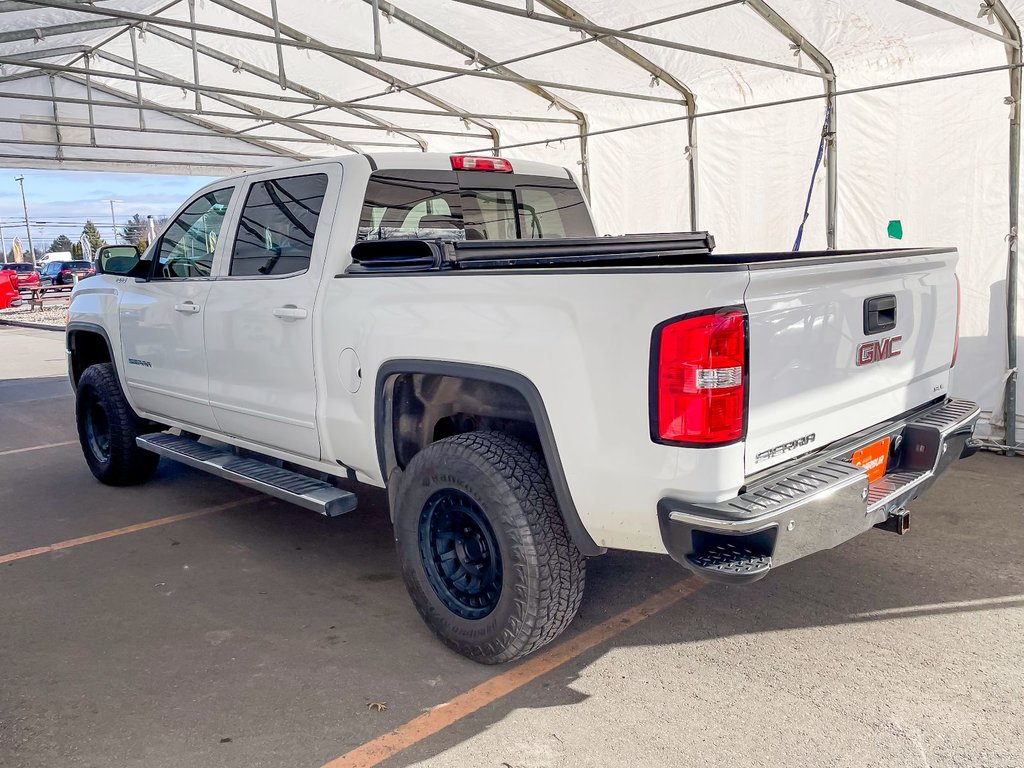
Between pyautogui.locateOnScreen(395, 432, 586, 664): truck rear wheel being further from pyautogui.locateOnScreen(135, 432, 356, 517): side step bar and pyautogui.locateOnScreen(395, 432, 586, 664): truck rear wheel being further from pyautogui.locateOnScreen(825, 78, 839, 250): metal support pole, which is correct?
pyautogui.locateOnScreen(825, 78, 839, 250): metal support pole

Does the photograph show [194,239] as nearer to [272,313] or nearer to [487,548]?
[272,313]

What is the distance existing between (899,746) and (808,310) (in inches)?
54.8

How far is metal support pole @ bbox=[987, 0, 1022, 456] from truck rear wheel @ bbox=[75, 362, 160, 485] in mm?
6144

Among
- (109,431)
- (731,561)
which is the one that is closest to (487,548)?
(731,561)

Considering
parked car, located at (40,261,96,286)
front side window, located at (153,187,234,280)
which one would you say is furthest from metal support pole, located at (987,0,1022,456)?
parked car, located at (40,261,96,286)

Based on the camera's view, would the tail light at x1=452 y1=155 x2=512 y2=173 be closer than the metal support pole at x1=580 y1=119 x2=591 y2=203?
Yes

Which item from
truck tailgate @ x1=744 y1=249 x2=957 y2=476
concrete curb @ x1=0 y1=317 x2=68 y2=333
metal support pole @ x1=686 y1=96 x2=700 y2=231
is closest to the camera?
truck tailgate @ x1=744 y1=249 x2=957 y2=476

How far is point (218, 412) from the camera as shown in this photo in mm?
4594

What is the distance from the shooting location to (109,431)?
18.7 feet

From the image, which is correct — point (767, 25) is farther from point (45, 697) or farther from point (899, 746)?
point (45, 697)

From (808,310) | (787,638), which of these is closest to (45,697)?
(787,638)

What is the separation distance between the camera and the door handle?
3.84 meters

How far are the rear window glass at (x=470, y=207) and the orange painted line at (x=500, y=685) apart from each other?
186 cm

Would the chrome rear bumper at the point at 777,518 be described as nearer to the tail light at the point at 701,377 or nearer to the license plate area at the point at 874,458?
the license plate area at the point at 874,458
